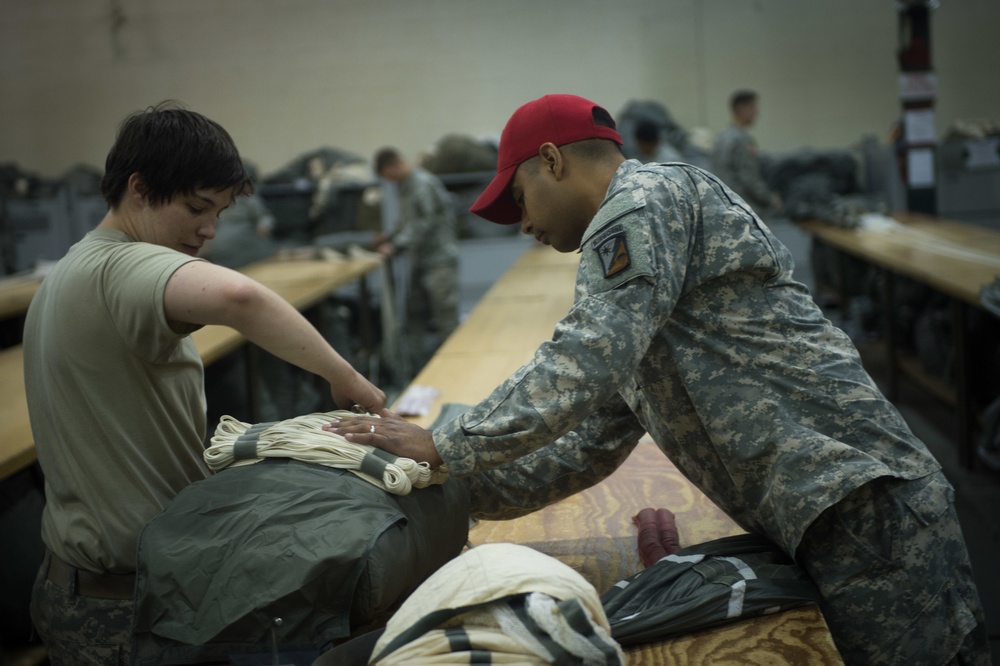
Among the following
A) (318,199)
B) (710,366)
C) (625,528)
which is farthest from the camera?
(318,199)

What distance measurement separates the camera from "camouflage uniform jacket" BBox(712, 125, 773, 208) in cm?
814

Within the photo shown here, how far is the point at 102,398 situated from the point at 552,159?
2.69 ft

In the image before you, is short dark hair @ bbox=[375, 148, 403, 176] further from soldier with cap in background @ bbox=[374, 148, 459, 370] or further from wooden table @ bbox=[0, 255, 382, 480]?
wooden table @ bbox=[0, 255, 382, 480]

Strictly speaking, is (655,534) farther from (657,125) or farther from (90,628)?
(657,125)

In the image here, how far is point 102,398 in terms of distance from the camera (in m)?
1.52

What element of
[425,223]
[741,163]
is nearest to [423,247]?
[425,223]

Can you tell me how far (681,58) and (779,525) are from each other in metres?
9.56

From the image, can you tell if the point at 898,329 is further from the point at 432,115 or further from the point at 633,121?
the point at 432,115

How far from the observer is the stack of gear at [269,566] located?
134 centimetres

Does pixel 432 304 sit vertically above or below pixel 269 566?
below

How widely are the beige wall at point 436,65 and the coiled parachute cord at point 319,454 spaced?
357 inches

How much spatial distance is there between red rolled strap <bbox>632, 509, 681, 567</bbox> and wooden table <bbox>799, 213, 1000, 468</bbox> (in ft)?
8.27

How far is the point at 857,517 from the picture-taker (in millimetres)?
1571

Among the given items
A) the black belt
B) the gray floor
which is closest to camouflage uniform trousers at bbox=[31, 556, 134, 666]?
the black belt
